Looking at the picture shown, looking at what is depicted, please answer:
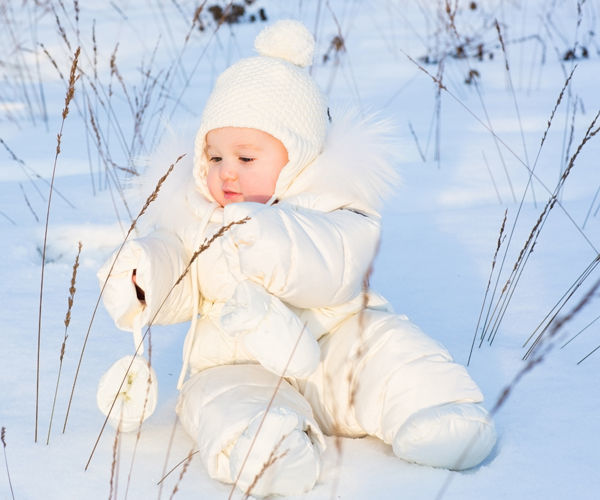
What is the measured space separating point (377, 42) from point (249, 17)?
1.28m

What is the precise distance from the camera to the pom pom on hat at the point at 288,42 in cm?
217

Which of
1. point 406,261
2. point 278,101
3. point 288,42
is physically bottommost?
point 406,261

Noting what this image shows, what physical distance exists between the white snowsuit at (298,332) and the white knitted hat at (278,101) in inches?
2.2

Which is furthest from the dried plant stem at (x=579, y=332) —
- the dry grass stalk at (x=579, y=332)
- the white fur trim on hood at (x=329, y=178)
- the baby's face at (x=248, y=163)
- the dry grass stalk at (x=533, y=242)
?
the baby's face at (x=248, y=163)

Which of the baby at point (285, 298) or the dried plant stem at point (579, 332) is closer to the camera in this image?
the baby at point (285, 298)

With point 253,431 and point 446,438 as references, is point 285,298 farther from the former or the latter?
point 446,438

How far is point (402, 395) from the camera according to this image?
1884mm

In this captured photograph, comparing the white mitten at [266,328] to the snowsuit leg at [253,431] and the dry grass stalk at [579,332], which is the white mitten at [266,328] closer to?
the snowsuit leg at [253,431]

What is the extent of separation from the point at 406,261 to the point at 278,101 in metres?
1.20

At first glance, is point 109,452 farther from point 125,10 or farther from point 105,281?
point 125,10

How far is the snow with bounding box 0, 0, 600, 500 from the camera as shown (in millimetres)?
1788

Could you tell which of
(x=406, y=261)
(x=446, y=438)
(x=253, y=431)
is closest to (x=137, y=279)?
(x=253, y=431)

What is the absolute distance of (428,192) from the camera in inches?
149

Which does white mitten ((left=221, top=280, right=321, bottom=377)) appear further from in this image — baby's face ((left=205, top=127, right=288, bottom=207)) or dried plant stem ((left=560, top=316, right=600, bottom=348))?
dried plant stem ((left=560, top=316, right=600, bottom=348))
